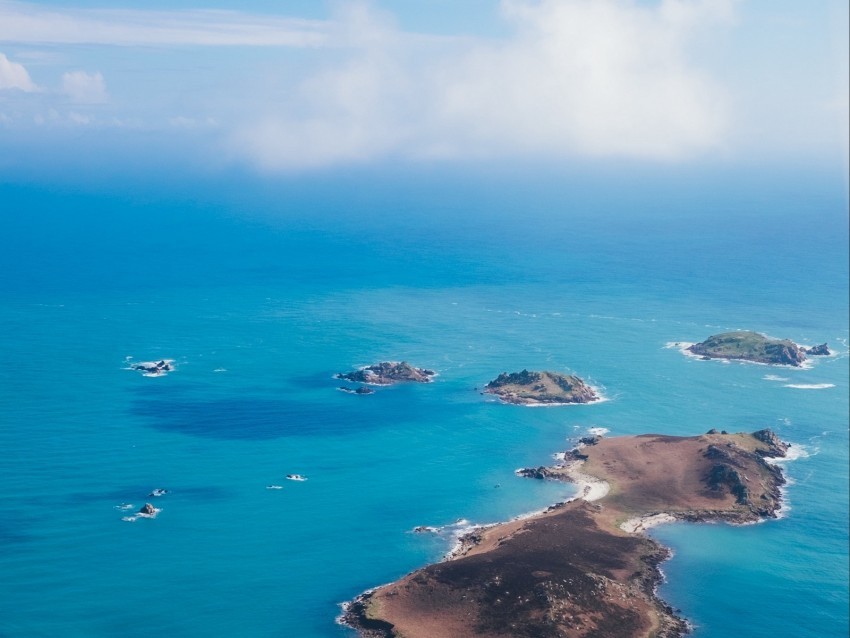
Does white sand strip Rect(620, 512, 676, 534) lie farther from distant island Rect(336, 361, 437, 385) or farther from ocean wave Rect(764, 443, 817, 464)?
distant island Rect(336, 361, 437, 385)

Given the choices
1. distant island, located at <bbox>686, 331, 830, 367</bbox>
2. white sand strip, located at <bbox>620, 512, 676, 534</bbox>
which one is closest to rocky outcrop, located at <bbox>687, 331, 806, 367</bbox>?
distant island, located at <bbox>686, 331, 830, 367</bbox>

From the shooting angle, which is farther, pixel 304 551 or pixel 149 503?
pixel 149 503

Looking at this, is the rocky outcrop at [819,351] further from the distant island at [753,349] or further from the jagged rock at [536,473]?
the jagged rock at [536,473]

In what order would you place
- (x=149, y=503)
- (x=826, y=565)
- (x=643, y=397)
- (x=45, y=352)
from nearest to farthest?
1. (x=826, y=565)
2. (x=149, y=503)
3. (x=643, y=397)
4. (x=45, y=352)

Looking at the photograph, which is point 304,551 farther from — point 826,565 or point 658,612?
point 826,565

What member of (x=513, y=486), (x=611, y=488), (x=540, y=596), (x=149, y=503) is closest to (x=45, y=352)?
(x=149, y=503)

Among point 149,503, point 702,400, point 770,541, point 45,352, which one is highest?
point 45,352

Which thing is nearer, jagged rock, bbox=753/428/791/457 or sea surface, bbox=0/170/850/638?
sea surface, bbox=0/170/850/638

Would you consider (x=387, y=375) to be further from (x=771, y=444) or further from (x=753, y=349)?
(x=753, y=349)
